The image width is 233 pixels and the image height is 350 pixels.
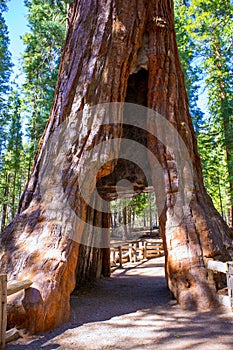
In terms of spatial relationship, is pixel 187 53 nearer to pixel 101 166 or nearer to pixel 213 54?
pixel 213 54

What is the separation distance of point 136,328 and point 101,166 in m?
3.56

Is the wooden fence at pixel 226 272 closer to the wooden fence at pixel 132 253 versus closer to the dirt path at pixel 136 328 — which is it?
the dirt path at pixel 136 328

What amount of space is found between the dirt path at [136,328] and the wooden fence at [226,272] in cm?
36

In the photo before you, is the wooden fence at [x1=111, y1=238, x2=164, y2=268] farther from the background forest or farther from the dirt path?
the dirt path

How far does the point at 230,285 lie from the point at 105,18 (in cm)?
734

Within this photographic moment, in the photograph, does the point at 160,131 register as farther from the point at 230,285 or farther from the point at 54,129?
the point at 230,285

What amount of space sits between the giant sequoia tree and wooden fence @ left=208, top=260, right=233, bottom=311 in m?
0.20

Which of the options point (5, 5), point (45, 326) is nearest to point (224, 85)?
point (5, 5)

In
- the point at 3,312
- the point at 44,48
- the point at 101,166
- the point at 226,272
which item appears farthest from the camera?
the point at 44,48

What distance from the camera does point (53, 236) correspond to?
5684 millimetres

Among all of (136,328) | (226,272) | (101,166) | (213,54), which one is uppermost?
(213,54)

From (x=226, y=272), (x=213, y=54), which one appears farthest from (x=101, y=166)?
(x=213, y=54)

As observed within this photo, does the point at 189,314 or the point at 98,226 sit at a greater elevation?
the point at 98,226

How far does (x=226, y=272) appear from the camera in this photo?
530 cm
